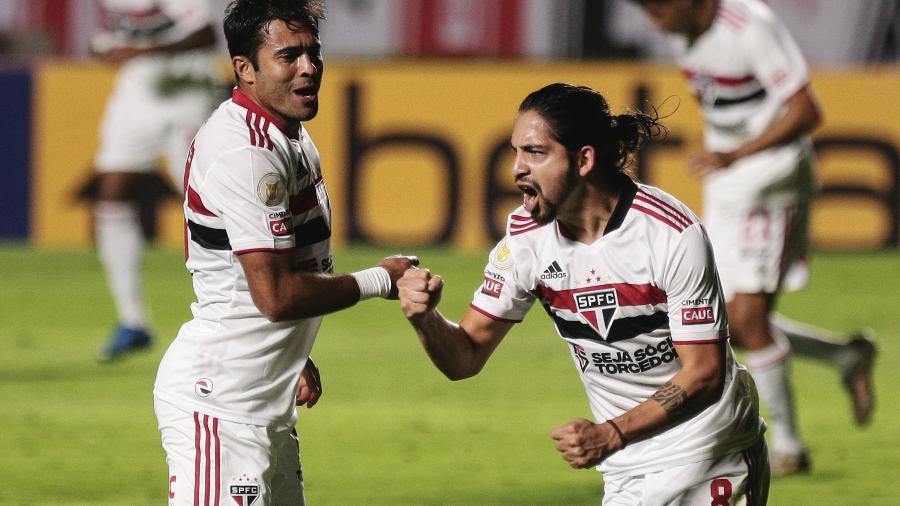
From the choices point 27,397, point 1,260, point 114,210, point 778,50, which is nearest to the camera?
point 778,50

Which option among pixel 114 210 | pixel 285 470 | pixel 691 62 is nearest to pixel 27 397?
pixel 114 210

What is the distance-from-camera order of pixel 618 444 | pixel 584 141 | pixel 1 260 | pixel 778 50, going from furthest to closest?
pixel 1 260, pixel 778 50, pixel 584 141, pixel 618 444

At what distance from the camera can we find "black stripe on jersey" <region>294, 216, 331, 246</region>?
427cm

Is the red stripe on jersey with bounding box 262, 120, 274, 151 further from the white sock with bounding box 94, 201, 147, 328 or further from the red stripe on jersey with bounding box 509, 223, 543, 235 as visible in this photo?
the white sock with bounding box 94, 201, 147, 328

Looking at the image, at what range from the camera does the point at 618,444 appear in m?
3.93

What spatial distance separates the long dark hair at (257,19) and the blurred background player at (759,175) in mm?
2950

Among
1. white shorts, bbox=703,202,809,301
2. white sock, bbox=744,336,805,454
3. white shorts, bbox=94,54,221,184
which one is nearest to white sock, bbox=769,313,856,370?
white shorts, bbox=703,202,809,301

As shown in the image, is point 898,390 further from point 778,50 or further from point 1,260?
point 1,260

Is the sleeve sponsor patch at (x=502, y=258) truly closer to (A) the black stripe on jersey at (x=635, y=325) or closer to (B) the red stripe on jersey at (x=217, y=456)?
(A) the black stripe on jersey at (x=635, y=325)

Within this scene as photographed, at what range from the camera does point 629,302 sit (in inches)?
166

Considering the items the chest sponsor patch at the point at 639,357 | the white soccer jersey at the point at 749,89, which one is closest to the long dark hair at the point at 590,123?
Result: the chest sponsor patch at the point at 639,357

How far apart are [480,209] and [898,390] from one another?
504 centimetres

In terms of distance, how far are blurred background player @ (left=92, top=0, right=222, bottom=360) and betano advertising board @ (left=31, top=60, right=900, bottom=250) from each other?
9.62 ft

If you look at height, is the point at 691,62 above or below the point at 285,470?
above
